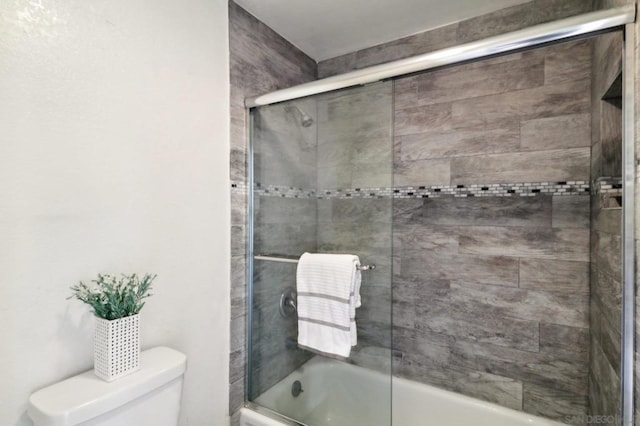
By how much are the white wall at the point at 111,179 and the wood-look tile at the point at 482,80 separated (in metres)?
1.20

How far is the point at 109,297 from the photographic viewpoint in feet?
3.22

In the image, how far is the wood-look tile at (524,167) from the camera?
5.03 ft

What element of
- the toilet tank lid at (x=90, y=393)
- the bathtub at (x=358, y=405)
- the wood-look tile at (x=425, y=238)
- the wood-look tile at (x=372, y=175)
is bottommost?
the bathtub at (x=358, y=405)

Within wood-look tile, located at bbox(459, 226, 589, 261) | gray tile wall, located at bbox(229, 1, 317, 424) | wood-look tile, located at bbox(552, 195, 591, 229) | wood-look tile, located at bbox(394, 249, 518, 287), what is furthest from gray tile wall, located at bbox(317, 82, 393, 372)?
wood-look tile, located at bbox(552, 195, 591, 229)

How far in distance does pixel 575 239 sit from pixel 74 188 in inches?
85.1

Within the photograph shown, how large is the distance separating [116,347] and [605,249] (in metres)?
1.84

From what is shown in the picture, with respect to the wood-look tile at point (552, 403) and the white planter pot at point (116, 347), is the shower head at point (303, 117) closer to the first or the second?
the white planter pot at point (116, 347)

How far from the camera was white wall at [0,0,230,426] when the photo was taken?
902 millimetres

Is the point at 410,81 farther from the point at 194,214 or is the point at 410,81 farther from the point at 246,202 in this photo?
the point at 194,214

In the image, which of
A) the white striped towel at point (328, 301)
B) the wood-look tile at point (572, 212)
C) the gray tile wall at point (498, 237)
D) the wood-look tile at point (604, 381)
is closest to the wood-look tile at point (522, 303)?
the gray tile wall at point (498, 237)

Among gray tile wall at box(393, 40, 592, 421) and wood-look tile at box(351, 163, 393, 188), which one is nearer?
wood-look tile at box(351, 163, 393, 188)

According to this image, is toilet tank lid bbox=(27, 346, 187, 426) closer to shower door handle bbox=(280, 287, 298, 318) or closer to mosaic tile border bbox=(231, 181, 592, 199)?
shower door handle bbox=(280, 287, 298, 318)

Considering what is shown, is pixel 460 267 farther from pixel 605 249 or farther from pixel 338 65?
pixel 338 65

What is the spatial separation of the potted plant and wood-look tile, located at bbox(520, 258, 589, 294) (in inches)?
71.7
